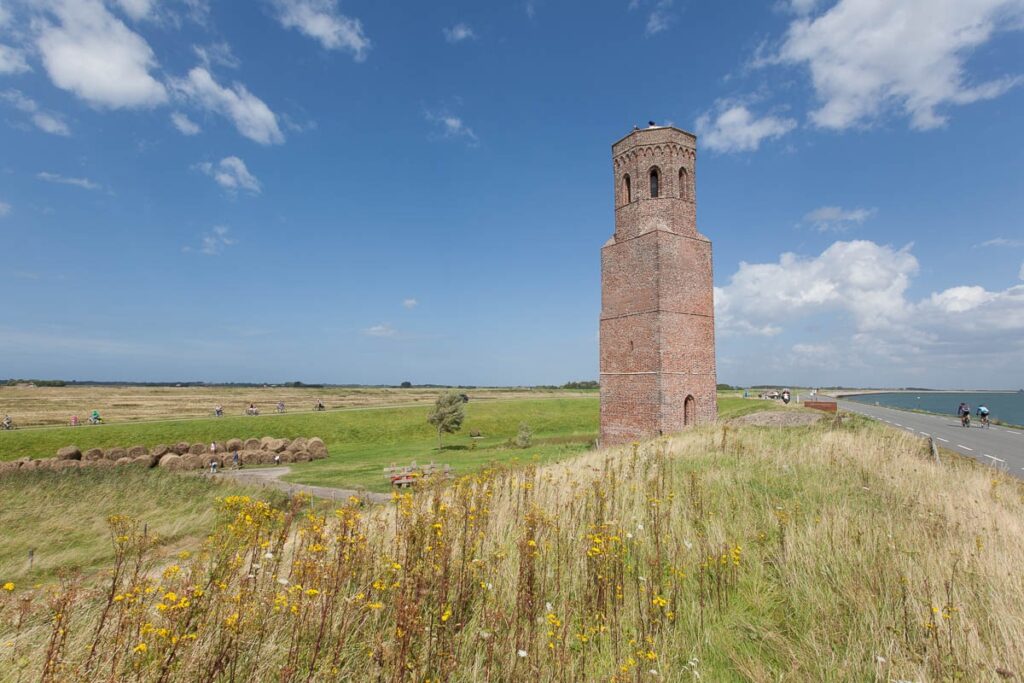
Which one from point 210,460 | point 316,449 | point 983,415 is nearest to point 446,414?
point 316,449

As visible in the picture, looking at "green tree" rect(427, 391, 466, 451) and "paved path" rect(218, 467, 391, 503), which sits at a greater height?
"green tree" rect(427, 391, 466, 451)

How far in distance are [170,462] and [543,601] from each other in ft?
106

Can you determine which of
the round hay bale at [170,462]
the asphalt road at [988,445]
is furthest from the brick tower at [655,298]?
the round hay bale at [170,462]

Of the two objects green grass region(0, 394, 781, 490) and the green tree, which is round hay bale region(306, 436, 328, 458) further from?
the green tree

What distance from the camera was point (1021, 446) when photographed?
20.3m

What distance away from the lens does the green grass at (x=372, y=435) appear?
86.2ft

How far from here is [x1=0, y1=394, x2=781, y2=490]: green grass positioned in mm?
26281

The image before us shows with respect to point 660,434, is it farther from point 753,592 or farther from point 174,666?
point 174,666

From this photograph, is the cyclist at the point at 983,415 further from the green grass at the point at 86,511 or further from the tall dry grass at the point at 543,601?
the green grass at the point at 86,511

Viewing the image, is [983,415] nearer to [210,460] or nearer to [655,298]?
[655,298]

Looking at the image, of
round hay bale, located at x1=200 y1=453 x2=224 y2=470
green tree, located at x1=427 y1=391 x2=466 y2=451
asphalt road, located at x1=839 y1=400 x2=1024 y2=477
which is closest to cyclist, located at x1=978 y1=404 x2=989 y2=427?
asphalt road, located at x1=839 y1=400 x2=1024 y2=477

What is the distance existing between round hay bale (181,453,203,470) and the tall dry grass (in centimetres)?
2861

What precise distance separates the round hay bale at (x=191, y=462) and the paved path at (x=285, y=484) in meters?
2.63

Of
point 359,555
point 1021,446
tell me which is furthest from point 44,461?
point 1021,446
